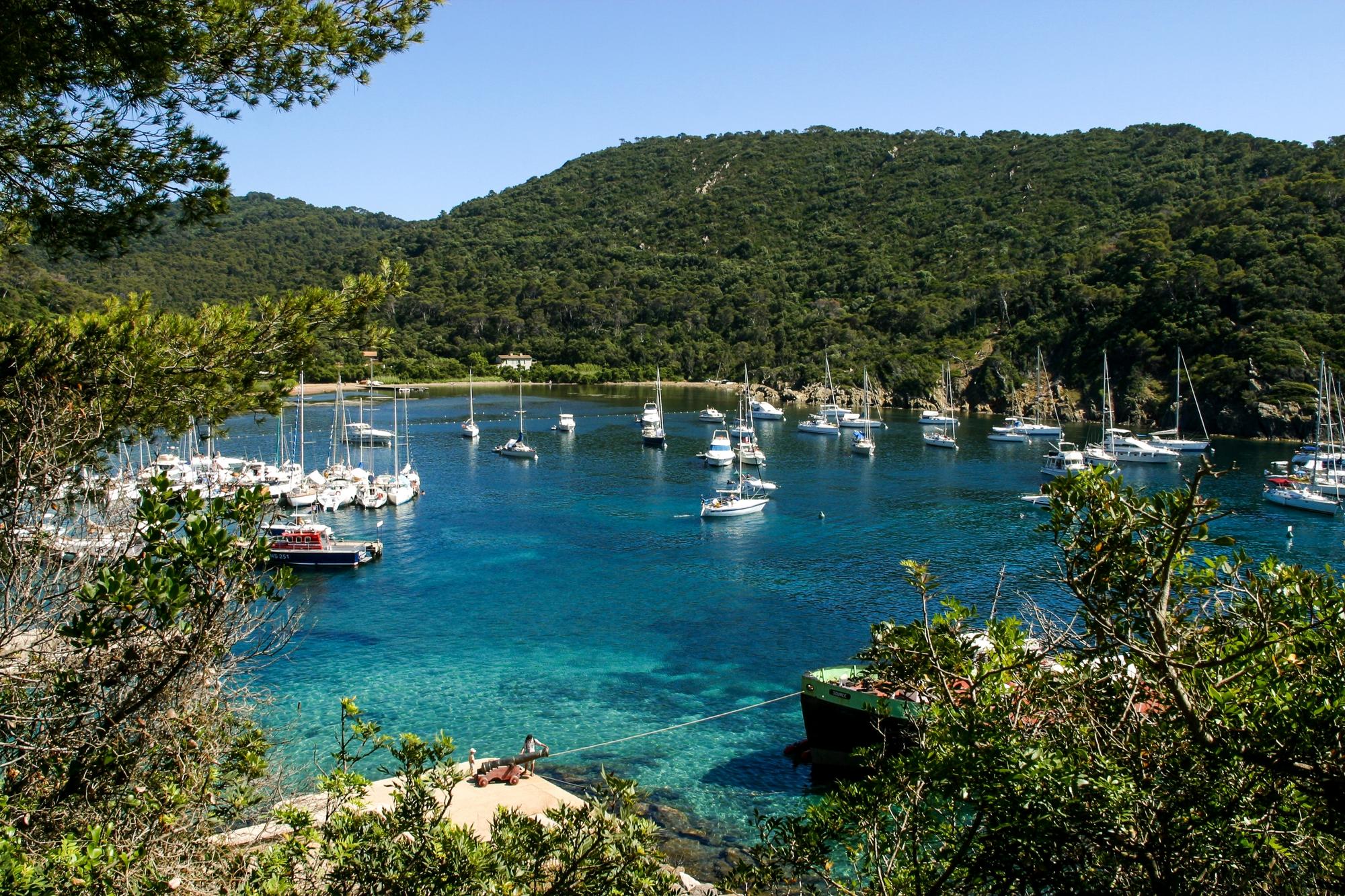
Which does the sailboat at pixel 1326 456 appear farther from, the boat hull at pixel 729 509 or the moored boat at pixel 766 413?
the moored boat at pixel 766 413

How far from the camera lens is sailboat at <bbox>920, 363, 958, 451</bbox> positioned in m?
62.9

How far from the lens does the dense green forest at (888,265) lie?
7462cm

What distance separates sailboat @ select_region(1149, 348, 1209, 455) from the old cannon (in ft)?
185

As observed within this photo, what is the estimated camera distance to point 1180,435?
6744 cm

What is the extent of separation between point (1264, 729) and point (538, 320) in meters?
125

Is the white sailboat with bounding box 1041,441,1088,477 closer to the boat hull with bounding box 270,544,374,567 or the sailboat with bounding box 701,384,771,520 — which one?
the sailboat with bounding box 701,384,771,520

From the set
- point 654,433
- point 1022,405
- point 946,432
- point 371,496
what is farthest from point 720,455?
point 1022,405

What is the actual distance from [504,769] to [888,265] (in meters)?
114

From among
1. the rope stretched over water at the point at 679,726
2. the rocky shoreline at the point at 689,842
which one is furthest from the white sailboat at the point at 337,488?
the rocky shoreline at the point at 689,842

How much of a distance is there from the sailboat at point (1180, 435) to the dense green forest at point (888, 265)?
4.76 feet

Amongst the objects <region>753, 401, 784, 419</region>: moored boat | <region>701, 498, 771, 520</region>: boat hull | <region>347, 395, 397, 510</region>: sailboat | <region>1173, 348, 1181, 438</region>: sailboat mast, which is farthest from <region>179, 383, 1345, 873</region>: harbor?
<region>753, 401, 784, 419</region>: moored boat

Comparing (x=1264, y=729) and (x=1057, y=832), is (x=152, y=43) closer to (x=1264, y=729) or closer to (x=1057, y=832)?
(x=1057, y=832)

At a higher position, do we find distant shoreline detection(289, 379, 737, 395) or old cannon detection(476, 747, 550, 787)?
distant shoreline detection(289, 379, 737, 395)

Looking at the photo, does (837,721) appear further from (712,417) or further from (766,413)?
(766,413)
